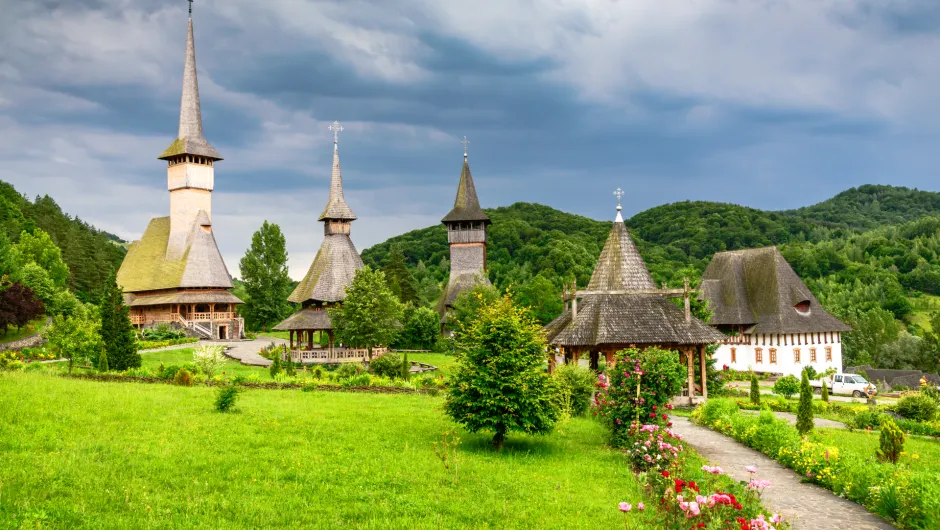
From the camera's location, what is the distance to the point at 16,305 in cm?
3475

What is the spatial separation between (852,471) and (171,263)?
1789 inches

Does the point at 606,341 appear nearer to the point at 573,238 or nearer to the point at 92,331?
the point at 92,331

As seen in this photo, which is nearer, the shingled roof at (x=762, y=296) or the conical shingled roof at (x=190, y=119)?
the shingled roof at (x=762, y=296)

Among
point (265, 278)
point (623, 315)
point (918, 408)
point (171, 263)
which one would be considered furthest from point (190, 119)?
point (918, 408)

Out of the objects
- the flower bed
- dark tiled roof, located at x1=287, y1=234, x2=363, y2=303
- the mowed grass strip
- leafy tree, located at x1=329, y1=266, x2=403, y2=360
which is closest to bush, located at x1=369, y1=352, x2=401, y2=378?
leafy tree, located at x1=329, y1=266, x2=403, y2=360

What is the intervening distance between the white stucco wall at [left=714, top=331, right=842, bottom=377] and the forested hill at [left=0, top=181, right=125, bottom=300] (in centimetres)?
5016

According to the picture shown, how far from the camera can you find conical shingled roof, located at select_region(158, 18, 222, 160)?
Result: 160 feet

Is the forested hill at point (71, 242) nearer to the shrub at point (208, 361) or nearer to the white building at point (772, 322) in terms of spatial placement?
the shrub at point (208, 361)

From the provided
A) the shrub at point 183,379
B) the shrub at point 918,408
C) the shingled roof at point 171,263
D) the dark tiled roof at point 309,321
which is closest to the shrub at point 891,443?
the shrub at point 918,408

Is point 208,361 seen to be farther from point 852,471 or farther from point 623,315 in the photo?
point 852,471

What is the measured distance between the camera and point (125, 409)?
46.3ft

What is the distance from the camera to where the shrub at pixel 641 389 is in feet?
45.1

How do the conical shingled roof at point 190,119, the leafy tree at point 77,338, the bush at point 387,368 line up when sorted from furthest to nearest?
the conical shingled roof at point 190,119 < the bush at point 387,368 < the leafy tree at point 77,338

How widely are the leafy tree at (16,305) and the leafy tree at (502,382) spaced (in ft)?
101
